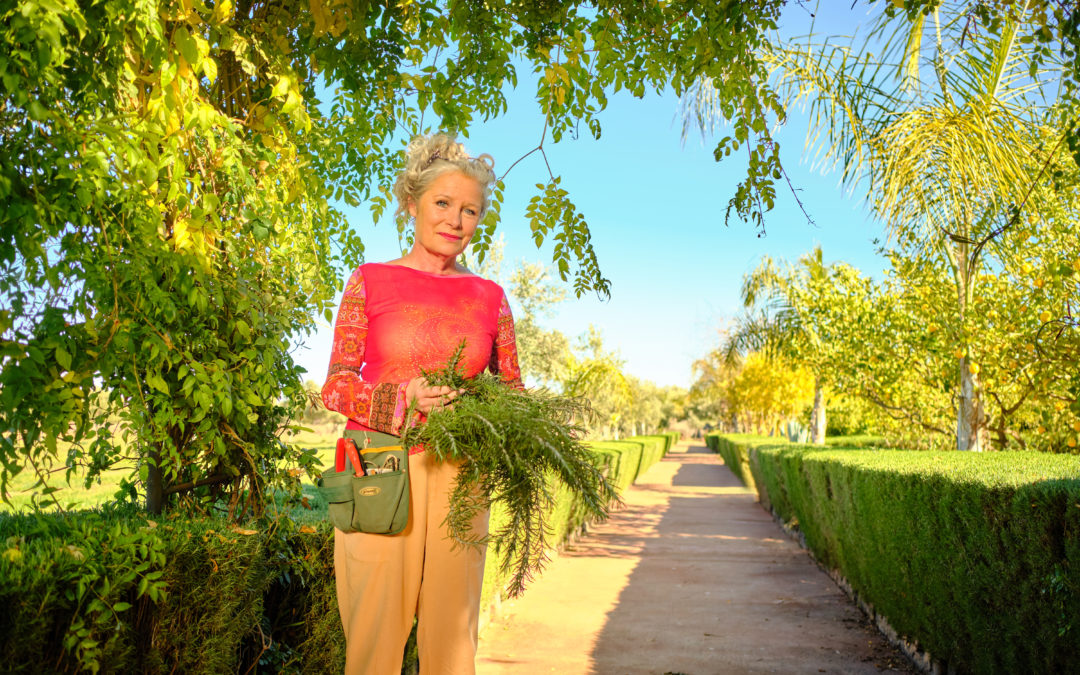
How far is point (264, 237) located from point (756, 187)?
83.0 inches

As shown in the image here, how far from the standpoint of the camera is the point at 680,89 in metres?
3.74

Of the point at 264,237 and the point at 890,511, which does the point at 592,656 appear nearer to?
the point at 890,511

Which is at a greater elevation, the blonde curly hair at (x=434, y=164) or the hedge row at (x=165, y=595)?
the blonde curly hair at (x=434, y=164)

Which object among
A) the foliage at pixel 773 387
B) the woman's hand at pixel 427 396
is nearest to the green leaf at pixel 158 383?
the woman's hand at pixel 427 396

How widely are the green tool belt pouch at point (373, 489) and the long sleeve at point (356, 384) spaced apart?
48mm

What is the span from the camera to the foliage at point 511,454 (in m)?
1.90

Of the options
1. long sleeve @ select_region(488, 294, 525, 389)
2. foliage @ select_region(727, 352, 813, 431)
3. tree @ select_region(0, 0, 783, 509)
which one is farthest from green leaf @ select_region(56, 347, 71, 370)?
foliage @ select_region(727, 352, 813, 431)

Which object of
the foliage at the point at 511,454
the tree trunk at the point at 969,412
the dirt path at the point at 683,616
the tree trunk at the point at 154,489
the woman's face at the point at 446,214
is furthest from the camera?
the tree trunk at the point at 969,412

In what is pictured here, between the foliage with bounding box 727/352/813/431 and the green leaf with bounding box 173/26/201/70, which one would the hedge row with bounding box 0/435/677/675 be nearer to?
the green leaf with bounding box 173/26/201/70

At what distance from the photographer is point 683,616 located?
281 inches

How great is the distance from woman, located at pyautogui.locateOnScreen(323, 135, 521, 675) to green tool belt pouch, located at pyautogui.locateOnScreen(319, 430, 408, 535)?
4 cm

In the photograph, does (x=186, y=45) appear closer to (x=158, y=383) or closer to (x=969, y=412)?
(x=158, y=383)

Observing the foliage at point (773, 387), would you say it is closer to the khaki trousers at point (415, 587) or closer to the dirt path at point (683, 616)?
the dirt path at point (683, 616)

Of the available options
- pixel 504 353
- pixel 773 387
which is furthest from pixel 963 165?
pixel 773 387
